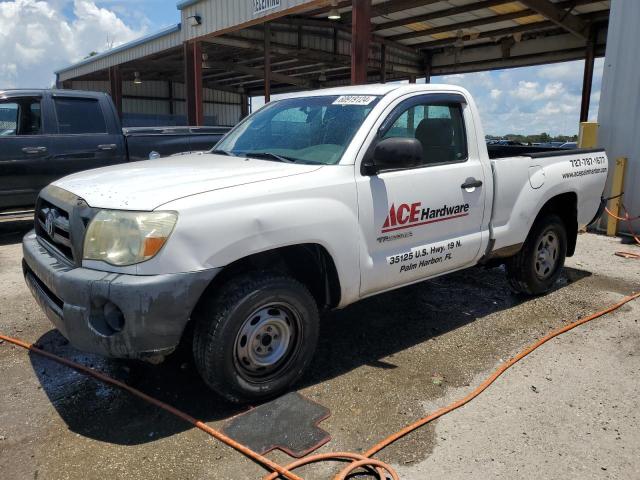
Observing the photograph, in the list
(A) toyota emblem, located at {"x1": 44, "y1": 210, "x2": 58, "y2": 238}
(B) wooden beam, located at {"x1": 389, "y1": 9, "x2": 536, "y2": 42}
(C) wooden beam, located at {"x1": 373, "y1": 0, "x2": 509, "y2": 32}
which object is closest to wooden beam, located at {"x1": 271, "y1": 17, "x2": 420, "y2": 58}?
(B) wooden beam, located at {"x1": 389, "y1": 9, "x2": 536, "y2": 42}

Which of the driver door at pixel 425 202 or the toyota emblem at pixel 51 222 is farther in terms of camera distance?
the driver door at pixel 425 202

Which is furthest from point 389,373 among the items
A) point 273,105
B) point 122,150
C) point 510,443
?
point 122,150

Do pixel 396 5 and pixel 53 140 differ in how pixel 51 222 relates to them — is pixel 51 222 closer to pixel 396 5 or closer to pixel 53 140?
pixel 53 140

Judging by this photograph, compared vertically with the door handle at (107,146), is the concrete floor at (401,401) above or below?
below

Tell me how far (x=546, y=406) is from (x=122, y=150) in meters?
6.66

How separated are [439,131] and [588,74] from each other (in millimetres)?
13411

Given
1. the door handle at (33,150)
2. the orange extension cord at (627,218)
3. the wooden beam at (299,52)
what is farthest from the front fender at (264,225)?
the wooden beam at (299,52)

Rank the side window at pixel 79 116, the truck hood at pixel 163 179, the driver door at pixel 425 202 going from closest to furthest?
the truck hood at pixel 163 179 → the driver door at pixel 425 202 → the side window at pixel 79 116

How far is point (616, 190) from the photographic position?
7.99 metres

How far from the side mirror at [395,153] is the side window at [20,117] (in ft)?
19.3

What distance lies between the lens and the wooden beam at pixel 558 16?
1155 centimetres

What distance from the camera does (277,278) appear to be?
9.75ft

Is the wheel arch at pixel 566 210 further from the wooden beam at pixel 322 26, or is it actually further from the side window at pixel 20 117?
the wooden beam at pixel 322 26

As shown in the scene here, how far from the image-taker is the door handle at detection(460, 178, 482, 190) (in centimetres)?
389
